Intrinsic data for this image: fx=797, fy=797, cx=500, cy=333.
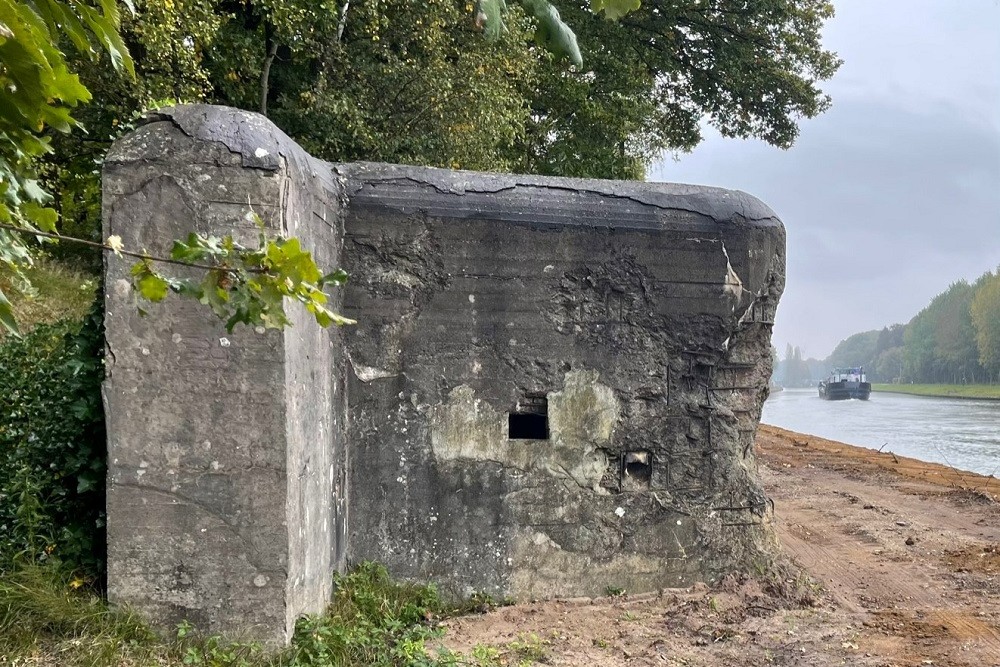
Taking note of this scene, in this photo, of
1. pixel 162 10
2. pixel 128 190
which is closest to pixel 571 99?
pixel 162 10

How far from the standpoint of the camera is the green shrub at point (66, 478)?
129 inches

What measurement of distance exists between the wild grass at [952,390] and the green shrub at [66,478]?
53977mm

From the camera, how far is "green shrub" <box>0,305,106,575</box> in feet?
10.8

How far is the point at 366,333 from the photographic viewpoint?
4160mm

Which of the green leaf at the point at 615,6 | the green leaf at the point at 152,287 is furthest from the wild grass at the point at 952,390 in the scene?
the green leaf at the point at 152,287

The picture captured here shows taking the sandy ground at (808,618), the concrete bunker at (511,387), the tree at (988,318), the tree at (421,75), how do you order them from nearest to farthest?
the tree at (421,75) → the concrete bunker at (511,387) → the sandy ground at (808,618) → the tree at (988,318)

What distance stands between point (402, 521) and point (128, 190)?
2089 mm

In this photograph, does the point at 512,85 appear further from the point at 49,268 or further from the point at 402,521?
the point at 402,521

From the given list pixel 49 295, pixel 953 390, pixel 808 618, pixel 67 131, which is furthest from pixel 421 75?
pixel 953 390

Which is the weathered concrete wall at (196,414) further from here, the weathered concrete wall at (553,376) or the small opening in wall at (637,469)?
the small opening in wall at (637,469)

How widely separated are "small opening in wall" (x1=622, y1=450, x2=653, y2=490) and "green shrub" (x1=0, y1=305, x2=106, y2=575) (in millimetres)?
2605

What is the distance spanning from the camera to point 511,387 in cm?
430

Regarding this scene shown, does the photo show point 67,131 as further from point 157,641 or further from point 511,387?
point 511,387

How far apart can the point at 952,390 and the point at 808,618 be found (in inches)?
2456
